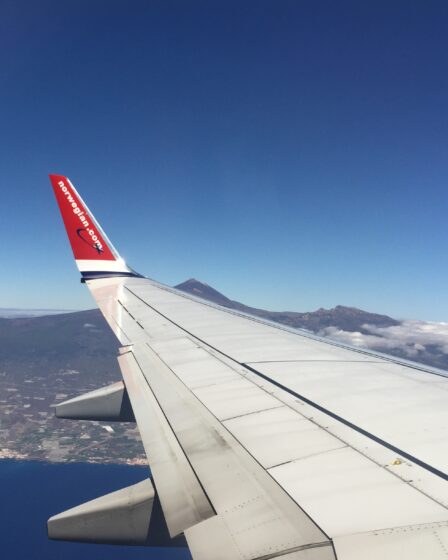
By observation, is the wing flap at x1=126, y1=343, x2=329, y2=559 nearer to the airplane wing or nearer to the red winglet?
the airplane wing

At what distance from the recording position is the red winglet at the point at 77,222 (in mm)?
9836

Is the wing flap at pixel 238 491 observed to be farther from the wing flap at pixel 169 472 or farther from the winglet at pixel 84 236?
the winglet at pixel 84 236

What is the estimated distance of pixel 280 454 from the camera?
2.66 m

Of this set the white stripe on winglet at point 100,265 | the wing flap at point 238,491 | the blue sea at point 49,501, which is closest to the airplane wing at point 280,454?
the wing flap at point 238,491

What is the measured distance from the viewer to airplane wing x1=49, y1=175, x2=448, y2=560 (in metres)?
1.82

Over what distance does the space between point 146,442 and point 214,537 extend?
1.49 meters

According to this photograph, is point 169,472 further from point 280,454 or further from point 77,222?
point 77,222

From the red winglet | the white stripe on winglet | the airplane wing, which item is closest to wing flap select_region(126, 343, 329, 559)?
the airplane wing

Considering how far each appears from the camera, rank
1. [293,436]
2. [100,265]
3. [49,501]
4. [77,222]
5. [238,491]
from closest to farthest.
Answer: [238,491] → [293,436] → [77,222] → [100,265] → [49,501]

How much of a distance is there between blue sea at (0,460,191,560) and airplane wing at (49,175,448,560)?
42592mm

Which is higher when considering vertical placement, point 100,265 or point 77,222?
point 77,222

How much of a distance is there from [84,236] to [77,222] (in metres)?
0.52

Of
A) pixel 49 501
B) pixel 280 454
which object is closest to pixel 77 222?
pixel 280 454

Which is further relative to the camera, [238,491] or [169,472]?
[169,472]
